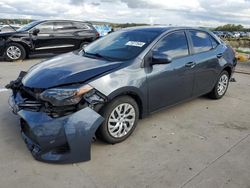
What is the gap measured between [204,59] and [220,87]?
3.59 ft

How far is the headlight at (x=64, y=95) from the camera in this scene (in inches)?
117

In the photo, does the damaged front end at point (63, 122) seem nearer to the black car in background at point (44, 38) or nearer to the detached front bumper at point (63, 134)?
the detached front bumper at point (63, 134)

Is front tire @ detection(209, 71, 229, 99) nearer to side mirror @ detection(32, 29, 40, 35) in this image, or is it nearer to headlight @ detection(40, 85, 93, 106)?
headlight @ detection(40, 85, 93, 106)

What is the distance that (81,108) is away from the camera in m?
3.02

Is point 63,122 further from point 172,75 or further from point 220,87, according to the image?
point 220,87

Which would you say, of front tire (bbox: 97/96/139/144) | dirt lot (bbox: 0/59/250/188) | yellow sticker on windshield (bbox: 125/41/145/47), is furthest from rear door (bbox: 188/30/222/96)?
front tire (bbox: 97/96/139/144)

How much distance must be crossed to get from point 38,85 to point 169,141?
1.88 meters

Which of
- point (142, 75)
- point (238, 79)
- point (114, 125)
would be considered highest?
point (142, 75)

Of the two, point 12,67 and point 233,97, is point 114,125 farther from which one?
point 12,67

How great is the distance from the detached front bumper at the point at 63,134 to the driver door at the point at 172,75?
44.4 inches

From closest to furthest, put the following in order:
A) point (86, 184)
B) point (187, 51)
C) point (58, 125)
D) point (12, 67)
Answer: point (86, 184) → point (58, 125) → point (187, 51) → point (12, 67)

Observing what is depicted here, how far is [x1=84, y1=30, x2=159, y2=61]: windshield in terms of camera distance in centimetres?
379

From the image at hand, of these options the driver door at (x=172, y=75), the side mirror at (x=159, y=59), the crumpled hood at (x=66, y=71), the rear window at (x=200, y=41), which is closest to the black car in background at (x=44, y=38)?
the crumpled hood at (x=66, y=71)

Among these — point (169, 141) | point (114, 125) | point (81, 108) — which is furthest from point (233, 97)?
point (81, 108)
